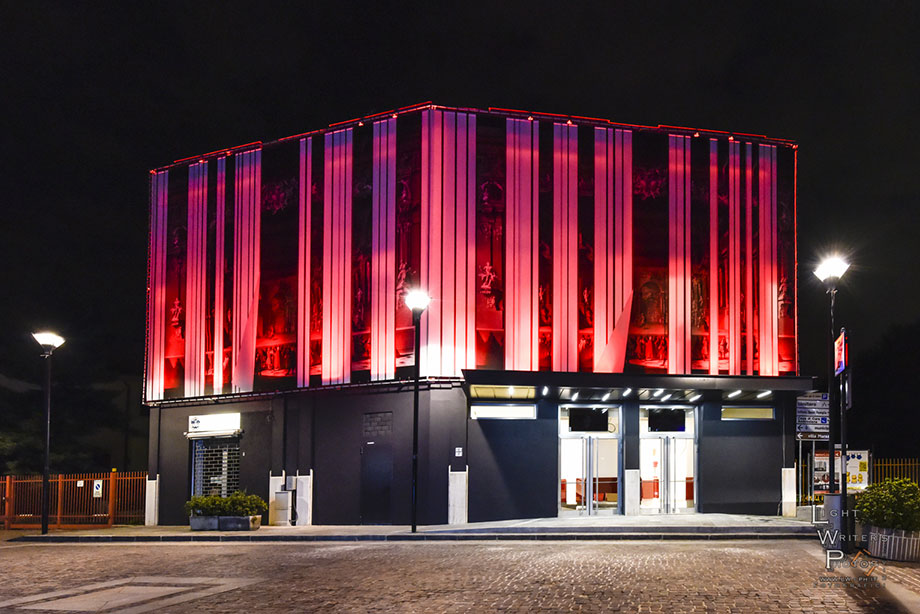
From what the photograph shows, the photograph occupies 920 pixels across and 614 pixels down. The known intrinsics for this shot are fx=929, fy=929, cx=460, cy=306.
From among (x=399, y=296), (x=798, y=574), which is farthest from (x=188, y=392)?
(x=798, y=574)

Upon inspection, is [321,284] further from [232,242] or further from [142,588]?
[142,588]

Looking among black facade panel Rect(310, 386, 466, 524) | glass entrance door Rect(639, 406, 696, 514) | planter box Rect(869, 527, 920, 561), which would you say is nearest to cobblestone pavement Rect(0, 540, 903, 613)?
planter box Rect(869, 527, 920, 561)

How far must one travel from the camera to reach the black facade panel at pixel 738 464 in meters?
27.9

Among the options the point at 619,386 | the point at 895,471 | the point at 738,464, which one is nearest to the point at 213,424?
the point at 619,386

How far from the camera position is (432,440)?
86.8 feet

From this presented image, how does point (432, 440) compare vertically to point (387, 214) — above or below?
below

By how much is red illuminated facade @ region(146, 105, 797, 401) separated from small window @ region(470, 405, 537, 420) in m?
1.25

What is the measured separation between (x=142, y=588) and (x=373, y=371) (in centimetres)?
1423

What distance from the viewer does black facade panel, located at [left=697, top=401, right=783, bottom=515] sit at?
27938 mm

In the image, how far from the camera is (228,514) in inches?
1006

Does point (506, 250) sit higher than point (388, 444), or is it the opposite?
point (506, 250)

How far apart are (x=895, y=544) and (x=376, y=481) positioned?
599 inches

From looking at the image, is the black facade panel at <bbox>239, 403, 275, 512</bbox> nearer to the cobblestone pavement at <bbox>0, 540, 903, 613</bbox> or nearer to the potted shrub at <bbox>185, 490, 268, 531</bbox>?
the potted shrub at <bbox>185, 490, 268, 531</bbox>

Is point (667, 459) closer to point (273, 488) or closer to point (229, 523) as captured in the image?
point (273, 488)
